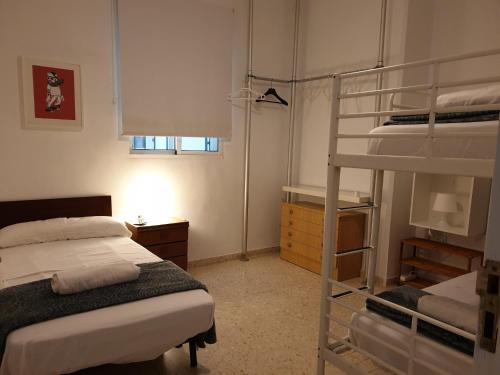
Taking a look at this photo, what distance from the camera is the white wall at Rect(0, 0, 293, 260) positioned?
10.7 feet

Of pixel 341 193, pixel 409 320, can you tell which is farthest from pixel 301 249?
pixel 409 320

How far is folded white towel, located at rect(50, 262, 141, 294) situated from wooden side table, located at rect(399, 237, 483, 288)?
2.70 metres

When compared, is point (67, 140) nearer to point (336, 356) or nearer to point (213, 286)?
point (213, 286)

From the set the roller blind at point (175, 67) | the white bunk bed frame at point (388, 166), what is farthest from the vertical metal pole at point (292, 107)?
the white bunk bed frame at point (388, 166)

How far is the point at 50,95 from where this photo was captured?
11.1 ft

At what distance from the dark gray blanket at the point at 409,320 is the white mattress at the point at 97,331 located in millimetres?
1012

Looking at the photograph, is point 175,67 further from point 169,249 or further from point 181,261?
point 181,261

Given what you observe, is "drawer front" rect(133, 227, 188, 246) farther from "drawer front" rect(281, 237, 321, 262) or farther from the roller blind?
"drawer front" rect(281, 237, 321, 262)

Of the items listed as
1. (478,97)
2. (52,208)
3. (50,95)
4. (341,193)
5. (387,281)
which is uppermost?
(50,95)

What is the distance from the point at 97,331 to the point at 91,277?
0.39m

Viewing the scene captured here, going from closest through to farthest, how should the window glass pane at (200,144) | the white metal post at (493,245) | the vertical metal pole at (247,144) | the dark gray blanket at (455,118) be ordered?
the white metal post at (493,245) → the dark gray blanket at (455,118) → the window glass pane at (200,144) → the vertical metal pole at (247,144)

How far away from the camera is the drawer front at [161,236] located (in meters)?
3.58

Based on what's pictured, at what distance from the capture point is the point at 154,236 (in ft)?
12.0

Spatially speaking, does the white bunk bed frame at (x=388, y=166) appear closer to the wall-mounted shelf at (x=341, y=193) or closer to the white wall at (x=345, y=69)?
the wall-mounted shelf at (x=341, y=193)
